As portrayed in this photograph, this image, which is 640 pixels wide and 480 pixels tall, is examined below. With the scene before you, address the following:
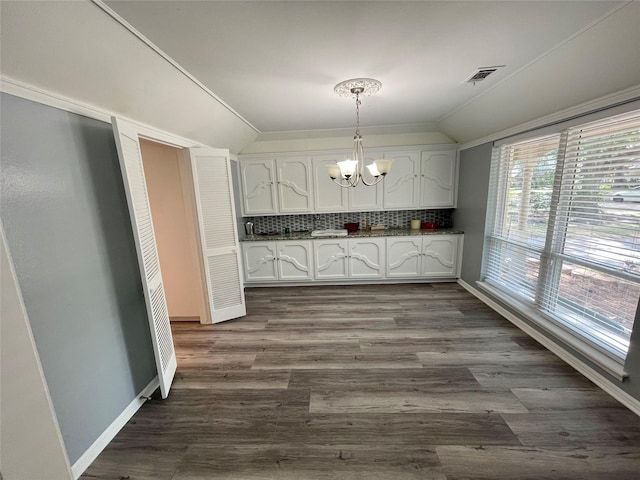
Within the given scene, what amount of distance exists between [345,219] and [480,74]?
2.70 meters

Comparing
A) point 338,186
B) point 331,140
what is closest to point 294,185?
point 338,186

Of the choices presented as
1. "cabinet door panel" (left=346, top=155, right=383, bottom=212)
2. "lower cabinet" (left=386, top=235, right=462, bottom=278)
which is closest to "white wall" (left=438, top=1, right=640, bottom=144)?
"cabinet door panel" (left=346, top=155, right=383, bottom=212)

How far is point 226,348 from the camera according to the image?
8.26ft

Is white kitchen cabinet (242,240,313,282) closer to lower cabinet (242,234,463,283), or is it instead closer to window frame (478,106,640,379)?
lower cabinet (242,234,463,283)

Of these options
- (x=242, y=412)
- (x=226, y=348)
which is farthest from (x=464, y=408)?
(x=226, y=348)

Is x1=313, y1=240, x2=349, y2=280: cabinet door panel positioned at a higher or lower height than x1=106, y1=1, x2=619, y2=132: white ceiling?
lower

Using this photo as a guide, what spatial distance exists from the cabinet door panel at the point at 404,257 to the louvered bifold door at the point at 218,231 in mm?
2282

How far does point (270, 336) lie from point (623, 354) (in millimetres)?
2868

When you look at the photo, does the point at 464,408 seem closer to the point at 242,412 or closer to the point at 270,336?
the point at 242,412

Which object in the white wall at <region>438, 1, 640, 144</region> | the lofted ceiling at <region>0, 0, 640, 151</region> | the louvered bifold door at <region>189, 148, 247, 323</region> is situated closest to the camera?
the lofted ceiling at <region>0, 0, 640, 151</region>

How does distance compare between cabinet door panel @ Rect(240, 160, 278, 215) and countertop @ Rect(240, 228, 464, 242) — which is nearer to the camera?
countertop @ Rect(240, 228, 464, 242)

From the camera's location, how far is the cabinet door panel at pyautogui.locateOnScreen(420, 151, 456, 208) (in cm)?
385

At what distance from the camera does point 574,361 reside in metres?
2.07

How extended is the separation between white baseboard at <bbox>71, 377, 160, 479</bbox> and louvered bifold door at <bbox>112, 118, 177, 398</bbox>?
0.58 feet
